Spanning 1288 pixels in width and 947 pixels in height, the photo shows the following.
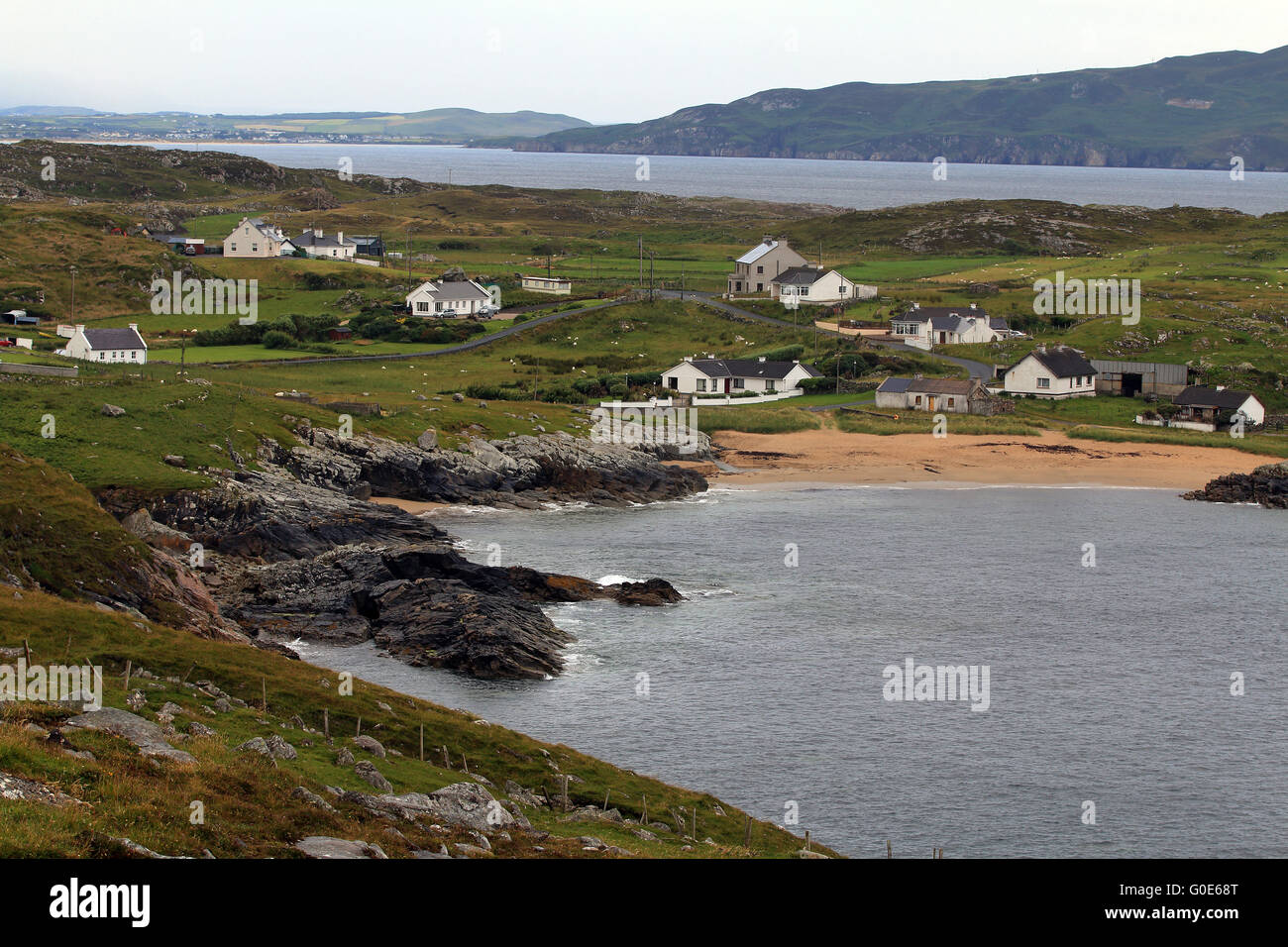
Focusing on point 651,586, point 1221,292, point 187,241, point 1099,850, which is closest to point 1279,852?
point 1099,850

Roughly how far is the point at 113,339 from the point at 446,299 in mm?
40069

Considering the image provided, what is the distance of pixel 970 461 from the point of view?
284ft

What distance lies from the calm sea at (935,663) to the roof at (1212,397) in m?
20.1

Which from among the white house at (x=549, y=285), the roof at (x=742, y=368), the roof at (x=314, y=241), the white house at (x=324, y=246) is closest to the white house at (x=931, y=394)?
the roof at (x=742, y=368)

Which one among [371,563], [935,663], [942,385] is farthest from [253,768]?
[942,385]

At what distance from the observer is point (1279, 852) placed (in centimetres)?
3403

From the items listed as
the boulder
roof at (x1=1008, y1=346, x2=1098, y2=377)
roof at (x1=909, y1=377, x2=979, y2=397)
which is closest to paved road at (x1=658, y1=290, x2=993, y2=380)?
roof at (x1=1008, y1=346, x2=1098, y2=377)

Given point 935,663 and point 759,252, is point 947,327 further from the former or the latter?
point 935,663

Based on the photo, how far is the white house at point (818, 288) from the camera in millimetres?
133875

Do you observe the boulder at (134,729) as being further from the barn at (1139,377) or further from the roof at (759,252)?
the roof at (759,252)

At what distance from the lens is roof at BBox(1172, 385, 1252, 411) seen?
306ft

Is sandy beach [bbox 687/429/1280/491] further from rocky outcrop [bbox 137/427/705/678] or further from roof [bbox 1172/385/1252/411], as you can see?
rocky outcrop [bbox 137/427/705/678]

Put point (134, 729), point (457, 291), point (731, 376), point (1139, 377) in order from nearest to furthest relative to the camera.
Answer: point (134, 729)
point (1139, 377)
point (731, 376)
point (457, 291)
